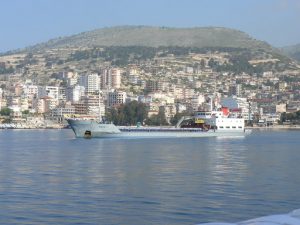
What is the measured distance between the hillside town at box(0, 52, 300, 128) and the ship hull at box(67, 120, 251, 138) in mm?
28337

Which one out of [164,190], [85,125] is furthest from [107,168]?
[85,125]

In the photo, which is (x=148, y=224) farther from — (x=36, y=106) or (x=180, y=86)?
(x=180, y=86)

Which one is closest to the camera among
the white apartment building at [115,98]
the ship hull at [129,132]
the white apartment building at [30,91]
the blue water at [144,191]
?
the blue water at [144,191]

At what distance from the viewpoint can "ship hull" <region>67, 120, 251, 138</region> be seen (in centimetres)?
5319

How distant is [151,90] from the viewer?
6029 inches

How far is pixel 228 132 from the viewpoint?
61.2 metres

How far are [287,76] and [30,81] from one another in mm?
61374

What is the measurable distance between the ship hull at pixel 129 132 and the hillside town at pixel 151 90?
28337 mm

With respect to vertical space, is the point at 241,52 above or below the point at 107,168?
above

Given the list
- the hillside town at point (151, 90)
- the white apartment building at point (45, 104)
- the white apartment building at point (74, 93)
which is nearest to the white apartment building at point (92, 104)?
the hillside town at point (151, 90)

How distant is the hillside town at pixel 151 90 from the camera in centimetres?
12381

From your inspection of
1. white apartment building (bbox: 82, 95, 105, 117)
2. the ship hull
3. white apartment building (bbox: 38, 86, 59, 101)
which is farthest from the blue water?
white apartment building (bbox: 38, 86, 59, 101)

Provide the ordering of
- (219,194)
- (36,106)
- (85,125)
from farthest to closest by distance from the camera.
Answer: (36,106), (85,125), (219,194)

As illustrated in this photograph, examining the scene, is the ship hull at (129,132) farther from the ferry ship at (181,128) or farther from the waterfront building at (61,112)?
the waterfront building at (61,112)
